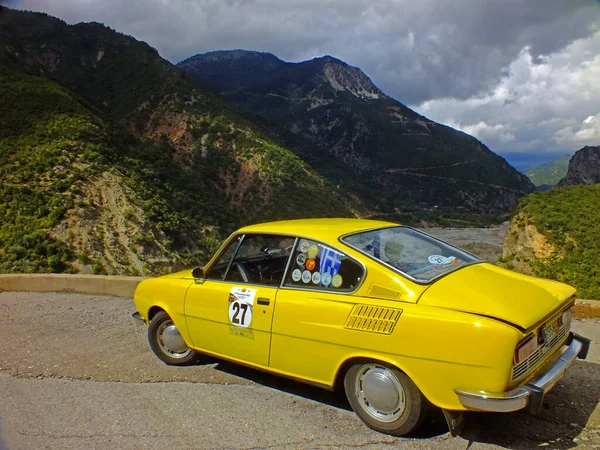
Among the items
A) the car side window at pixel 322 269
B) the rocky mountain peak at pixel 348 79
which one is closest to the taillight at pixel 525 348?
the car side window at pixel 322 269

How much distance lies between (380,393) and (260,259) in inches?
72.9

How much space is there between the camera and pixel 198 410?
3840mm

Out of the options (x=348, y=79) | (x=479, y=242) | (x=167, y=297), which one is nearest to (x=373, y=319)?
(x=167, y=297)

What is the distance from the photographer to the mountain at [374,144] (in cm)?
7844

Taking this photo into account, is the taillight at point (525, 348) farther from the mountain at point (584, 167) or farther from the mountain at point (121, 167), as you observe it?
the mountain at point (584, 167)

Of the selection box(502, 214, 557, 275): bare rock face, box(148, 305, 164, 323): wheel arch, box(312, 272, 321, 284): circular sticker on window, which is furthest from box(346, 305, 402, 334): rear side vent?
box(502, 214, 557, 275): bare rock face

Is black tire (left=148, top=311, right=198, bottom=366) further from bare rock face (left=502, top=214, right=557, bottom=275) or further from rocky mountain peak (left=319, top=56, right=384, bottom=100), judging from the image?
rocky mountain peak (left=319, top=56, right=384, bottom=100)

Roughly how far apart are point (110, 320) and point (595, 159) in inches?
2850

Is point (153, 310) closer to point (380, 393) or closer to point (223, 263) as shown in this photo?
point (223, 263)

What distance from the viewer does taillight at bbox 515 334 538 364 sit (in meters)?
2.77

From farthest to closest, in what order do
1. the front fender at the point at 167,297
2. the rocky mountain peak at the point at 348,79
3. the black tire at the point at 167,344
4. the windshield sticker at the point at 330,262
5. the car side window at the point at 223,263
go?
the rocky mountain peak at the point at 348,79 → the black tire at the point at 167,344 → the front fender at the point at 167,297 → the car side window at the point at 223,263 → the windshield sticker at the point at 330,262

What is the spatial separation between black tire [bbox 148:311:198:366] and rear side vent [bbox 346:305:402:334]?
7.20 ft

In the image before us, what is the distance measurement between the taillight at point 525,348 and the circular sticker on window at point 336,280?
4.24 ft

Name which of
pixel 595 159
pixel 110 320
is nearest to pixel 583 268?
pixel 110 320
